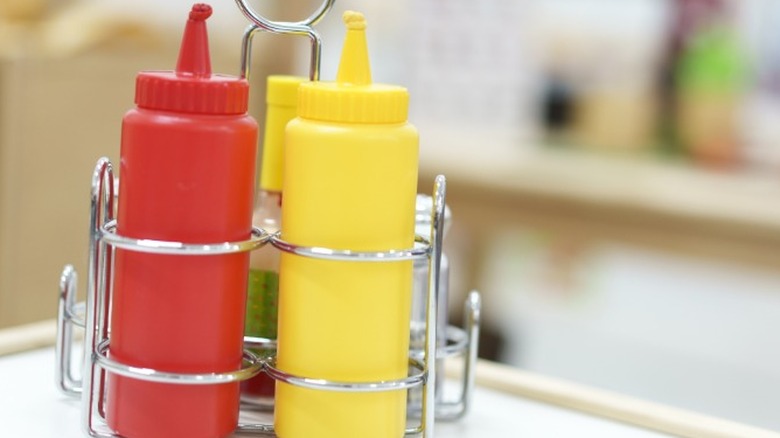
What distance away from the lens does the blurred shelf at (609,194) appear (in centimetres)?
130

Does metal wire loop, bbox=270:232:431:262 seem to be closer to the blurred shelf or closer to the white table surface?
the white table surface

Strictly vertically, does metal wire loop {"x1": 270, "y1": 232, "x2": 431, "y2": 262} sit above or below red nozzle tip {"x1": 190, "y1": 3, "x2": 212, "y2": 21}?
below

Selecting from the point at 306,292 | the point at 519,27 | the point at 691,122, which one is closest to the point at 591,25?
the point at 519,27

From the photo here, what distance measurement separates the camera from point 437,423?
18.9 inches

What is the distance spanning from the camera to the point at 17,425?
42 cm

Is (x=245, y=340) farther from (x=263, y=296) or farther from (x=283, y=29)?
(x=283, y=29)

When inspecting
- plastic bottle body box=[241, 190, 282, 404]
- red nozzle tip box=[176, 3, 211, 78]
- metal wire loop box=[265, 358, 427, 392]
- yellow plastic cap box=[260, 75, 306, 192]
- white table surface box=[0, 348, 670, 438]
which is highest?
red nozzle tip box=[176, 3, 211, 78]

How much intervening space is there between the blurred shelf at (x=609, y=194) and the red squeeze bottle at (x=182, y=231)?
100cm

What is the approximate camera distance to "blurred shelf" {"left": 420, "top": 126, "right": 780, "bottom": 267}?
4.28 feet

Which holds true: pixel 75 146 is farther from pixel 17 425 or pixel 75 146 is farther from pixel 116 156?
pixel 17 425

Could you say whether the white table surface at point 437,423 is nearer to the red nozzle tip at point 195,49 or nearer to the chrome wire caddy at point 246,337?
the chrome wire caddy at point 246,337

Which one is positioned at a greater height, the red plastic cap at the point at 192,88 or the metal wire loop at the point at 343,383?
the red plastic cap at the point at 192,88

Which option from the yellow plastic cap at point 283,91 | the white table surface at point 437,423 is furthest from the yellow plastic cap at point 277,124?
the white table surface at point 437,423

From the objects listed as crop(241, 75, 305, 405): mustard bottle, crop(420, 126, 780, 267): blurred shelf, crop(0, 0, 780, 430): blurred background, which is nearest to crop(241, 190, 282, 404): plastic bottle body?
crop(241, 75, 305, 405): mustard bottle
